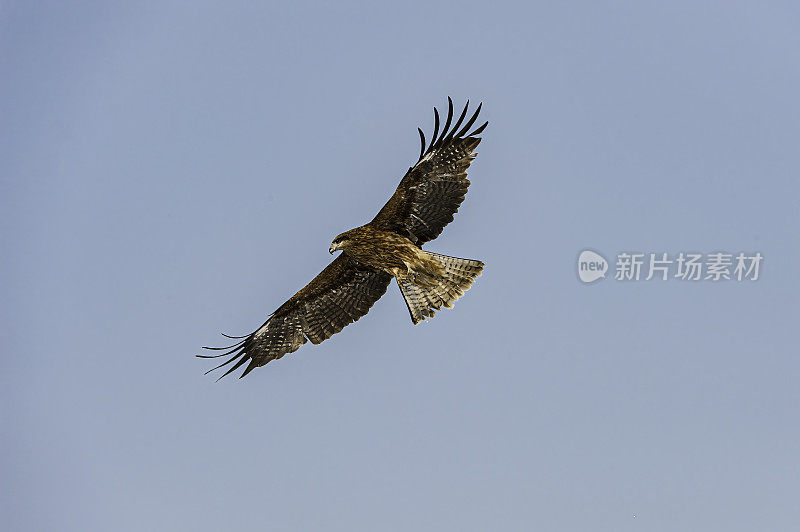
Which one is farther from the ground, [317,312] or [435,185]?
[435,185]

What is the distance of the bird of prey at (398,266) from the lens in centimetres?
1281

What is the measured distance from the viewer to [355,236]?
505 inches

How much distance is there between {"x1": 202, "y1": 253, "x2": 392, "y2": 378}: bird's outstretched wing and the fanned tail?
2.16 feet

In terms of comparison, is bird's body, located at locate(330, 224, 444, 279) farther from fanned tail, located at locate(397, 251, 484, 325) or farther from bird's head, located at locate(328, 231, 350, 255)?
fanned tail, located at locate(397, 251, 484, 325)

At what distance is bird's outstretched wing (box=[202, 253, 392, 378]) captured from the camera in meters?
13.8

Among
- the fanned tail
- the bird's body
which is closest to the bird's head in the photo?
the bird's body

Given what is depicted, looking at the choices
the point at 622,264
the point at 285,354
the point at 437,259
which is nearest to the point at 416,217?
the point at 437,259

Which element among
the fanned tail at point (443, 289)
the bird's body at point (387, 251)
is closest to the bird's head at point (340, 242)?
the bird's body at point (387, 251)

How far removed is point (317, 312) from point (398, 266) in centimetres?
164

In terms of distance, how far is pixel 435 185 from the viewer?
12.9 metres

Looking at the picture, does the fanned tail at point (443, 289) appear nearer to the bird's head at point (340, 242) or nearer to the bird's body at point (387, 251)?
the bird's body at point (387, 251)

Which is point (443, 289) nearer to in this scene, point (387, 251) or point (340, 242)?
point (387, 251)

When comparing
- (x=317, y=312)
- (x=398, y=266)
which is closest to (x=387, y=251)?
(x=398, y=266)

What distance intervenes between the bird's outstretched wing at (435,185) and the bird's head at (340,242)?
44 centimetres
